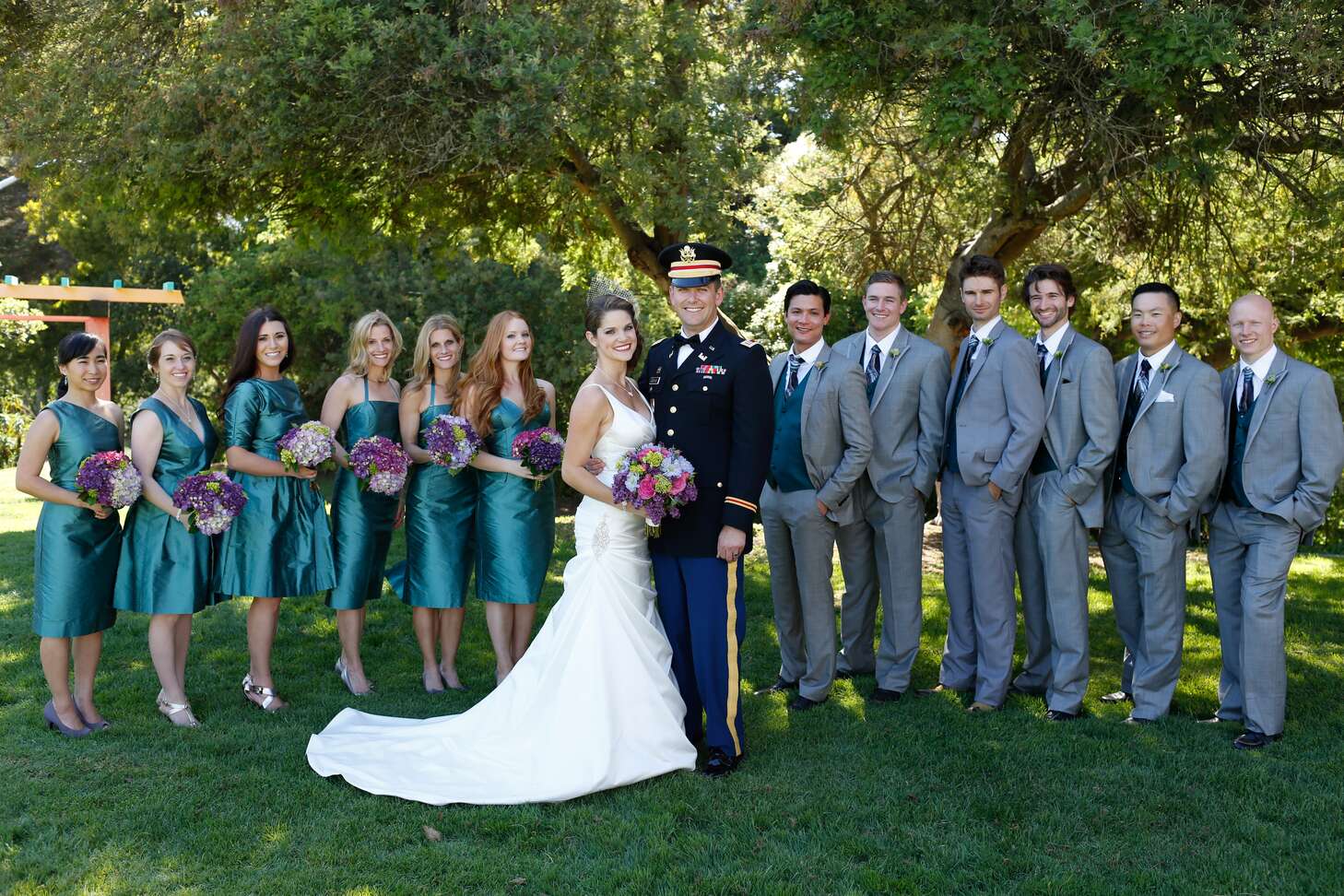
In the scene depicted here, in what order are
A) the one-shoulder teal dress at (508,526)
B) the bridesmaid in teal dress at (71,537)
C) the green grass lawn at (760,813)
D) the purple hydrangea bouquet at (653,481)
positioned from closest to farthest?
the green grass lawn at (760,813) → the purple hydrangea bouquet at (653,481) → the bridesmaid in teal dress at (71,537) → the one-shoulder teal dress at (508,526)

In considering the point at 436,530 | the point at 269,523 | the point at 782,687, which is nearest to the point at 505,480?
the point at 436,530

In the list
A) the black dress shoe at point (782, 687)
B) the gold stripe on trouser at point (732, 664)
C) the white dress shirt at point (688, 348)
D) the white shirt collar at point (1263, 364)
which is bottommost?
the black dress shoe at point (782, 687)

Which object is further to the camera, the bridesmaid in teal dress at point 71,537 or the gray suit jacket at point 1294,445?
the bridesmaid in teal dress at point 71,537

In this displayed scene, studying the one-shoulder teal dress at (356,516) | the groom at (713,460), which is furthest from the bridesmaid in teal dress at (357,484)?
the groom at (713,460)

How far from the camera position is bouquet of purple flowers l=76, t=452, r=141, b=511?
559 centimetres

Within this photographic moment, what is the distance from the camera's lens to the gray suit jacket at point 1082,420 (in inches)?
236

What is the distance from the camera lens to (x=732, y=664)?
17.4ft

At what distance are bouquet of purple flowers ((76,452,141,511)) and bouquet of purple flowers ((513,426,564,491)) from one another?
2.06 metres

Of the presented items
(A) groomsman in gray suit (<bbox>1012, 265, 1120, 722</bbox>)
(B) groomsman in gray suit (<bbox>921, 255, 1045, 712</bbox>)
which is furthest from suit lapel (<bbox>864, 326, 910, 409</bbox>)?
(A) groomsman in gray suit (<bbox>1012, 265, 1120, 722</bbox>)

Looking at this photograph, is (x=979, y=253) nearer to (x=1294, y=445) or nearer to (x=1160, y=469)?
(x=1160, y=469)

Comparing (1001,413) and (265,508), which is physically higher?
(1001,413)

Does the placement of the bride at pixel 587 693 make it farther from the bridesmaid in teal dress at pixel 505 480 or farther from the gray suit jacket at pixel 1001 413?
the gray suit jacket at pixel 1001 413

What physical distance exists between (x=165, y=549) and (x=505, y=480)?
75.8 inches

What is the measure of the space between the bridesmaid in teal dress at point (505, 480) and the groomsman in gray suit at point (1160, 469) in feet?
11.0
